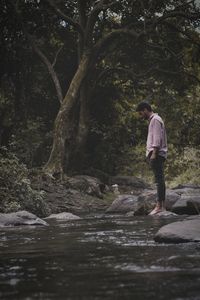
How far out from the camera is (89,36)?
68.3 ft

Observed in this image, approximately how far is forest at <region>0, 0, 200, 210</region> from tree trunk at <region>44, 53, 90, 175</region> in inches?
1.3

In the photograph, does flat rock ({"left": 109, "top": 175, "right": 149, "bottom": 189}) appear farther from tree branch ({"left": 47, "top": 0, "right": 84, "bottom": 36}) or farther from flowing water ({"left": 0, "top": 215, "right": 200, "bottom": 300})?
flowing water ({"left": 0, "top": 215, "right": 200, "bottom": 300})

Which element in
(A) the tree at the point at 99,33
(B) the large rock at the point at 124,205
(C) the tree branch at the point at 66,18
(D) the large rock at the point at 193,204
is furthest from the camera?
(C) the tree branch at the point at 66,18

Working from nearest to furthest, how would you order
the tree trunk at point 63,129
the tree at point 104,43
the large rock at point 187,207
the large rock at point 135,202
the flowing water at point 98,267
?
the flowing water at point 98,267 < the large rock at point 187,207 < the large rock at point 135,202 < the tree trunk at point 63,129 < the tree at point 104,43

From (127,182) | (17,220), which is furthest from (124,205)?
(127,182)

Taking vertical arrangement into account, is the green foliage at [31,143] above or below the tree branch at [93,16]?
below

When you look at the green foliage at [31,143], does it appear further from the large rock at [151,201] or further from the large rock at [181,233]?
the large rock at [181,233]

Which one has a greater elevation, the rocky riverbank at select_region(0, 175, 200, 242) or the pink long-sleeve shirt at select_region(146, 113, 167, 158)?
the pink long-sleeve shirt at select_region(146, 113, 167, 158)

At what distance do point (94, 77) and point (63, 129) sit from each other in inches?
194

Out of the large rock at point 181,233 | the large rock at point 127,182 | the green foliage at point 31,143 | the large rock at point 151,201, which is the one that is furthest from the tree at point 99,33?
the large rock at point 181,233

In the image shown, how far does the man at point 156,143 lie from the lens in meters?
10.9

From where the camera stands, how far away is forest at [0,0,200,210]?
2062 centimetres

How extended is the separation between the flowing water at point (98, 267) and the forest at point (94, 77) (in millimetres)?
12733

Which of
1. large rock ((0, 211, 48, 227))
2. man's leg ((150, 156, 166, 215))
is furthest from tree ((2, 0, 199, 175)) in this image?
large rock ((0, 211, 48, 227))
